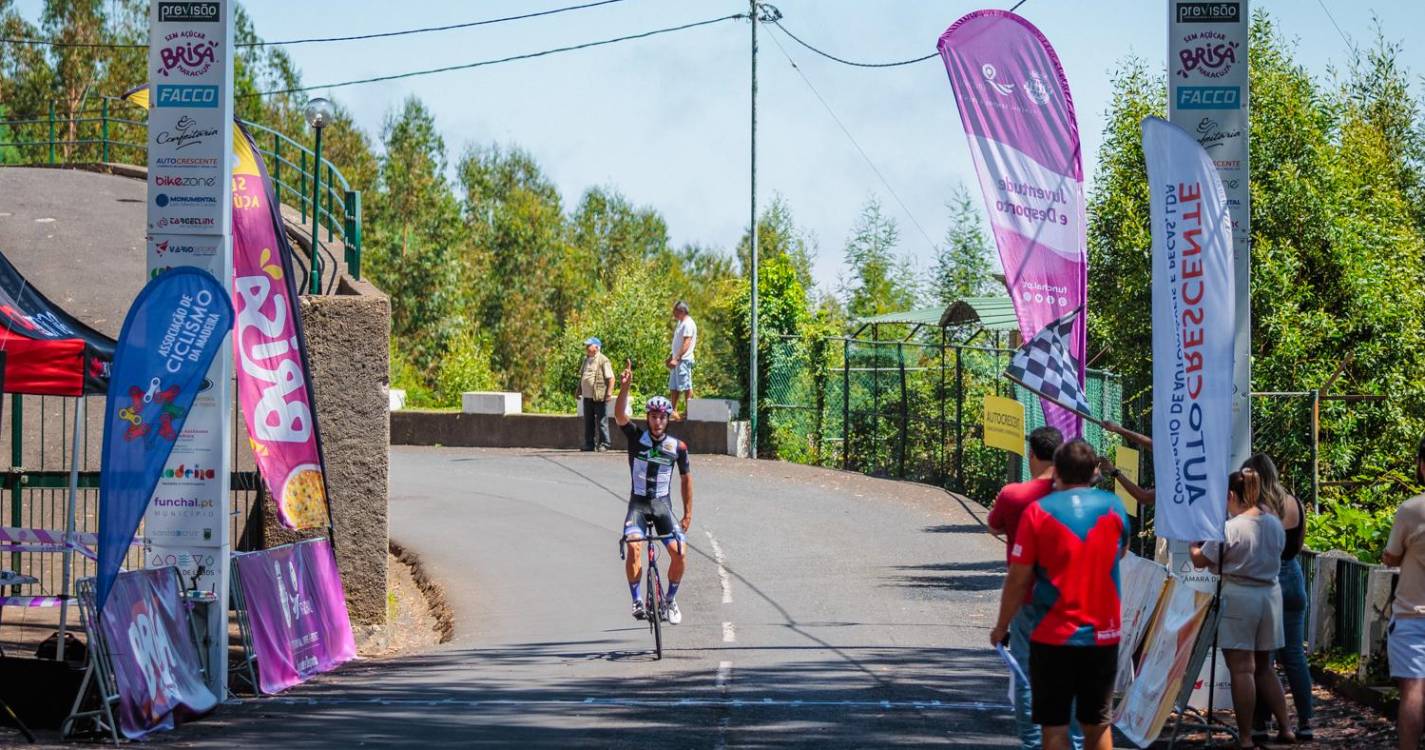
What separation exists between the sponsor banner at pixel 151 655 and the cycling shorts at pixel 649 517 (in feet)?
12.8

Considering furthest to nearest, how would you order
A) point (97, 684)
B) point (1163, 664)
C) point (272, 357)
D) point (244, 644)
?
point (272, 357)
point (244, 644)
point (97, 684)
point (1163, 664)

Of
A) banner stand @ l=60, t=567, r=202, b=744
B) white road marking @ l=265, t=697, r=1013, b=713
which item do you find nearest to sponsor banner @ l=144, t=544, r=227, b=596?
white road marking @ l=265, t=697, r=1013, b=713

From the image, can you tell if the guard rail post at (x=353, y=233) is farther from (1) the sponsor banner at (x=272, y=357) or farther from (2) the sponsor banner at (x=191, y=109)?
(2) the sponsor banner at (x=191, y=109)

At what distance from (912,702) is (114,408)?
563 cm

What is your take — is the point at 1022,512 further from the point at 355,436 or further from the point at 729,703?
the point at 355,436

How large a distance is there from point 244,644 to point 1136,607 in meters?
6.56

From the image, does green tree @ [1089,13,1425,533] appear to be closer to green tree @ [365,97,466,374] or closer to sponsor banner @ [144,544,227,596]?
sponsor banner @ [144,544,227,596]

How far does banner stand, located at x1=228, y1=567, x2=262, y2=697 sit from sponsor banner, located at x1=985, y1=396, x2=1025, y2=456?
21.9 ft

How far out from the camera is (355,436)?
1577 cm

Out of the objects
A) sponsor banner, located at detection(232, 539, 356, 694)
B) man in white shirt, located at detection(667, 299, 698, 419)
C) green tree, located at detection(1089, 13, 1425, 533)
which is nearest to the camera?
sponsor banner, located at detection(232, 539, 356, 694)

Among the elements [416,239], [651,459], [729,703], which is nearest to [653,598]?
[651,459]

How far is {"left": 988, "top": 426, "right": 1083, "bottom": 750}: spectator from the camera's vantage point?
27.1 feet

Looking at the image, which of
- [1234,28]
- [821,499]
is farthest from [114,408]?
[821,499]

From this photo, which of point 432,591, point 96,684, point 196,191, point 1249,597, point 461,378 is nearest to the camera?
point 1249,597
